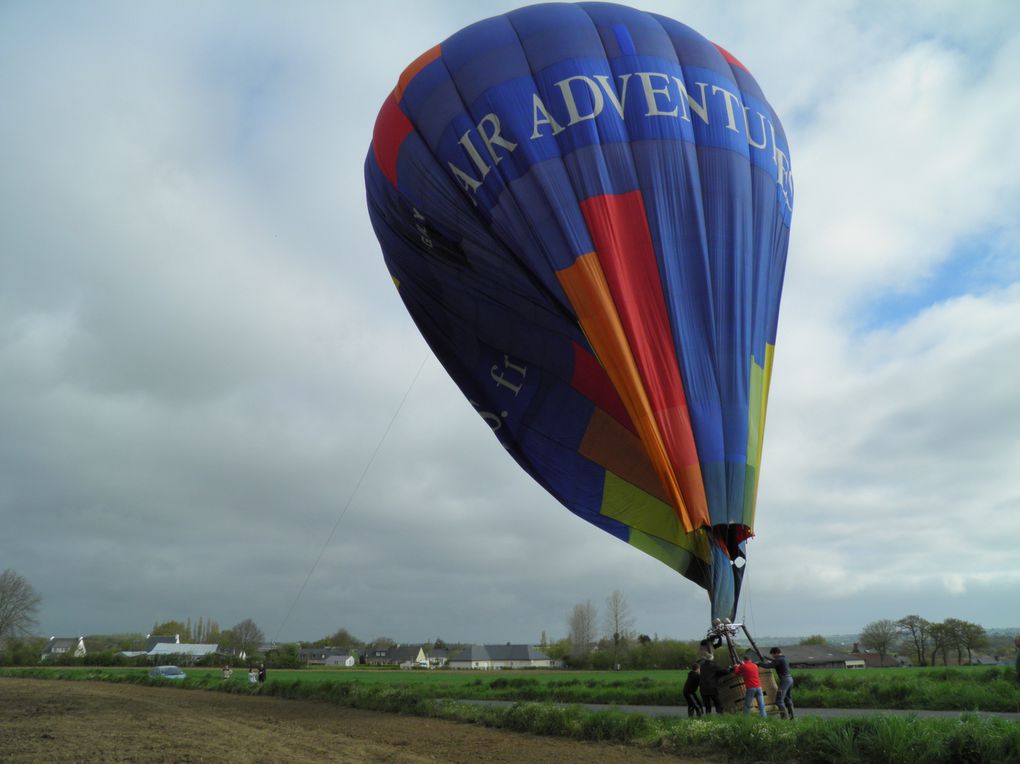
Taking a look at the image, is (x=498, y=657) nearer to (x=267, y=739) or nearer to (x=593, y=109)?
(x=267, y=739)

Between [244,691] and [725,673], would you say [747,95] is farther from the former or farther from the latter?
[244,691]

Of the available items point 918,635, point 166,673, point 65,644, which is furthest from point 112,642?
point 918,635

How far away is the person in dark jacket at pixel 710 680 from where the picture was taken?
11.3 metres

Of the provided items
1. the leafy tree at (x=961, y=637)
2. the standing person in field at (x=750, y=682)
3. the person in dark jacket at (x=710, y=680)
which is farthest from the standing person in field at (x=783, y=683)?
the leafy tree at (x=961, y=637)

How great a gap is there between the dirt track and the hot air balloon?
330 cm

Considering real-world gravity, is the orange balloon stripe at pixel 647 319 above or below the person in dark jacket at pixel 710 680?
above

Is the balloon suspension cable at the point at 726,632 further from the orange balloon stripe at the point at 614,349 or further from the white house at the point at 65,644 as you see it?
the white house at the point at 65,644

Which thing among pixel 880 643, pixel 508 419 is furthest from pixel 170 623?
pixel 508 419

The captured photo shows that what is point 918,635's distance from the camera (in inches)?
2179

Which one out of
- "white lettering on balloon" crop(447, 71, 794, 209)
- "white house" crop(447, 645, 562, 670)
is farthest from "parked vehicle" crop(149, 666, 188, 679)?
"white house" crop(447, 645, 562, 670)

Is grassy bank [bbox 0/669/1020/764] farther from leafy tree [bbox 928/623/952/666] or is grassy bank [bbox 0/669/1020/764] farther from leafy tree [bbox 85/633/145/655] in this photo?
leafy tree [bbox 85/633/145/655]

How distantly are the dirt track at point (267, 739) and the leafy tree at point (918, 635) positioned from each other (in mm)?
50369

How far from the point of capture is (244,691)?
27797 mm

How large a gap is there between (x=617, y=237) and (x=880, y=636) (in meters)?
62.8
